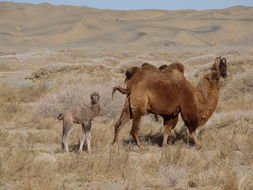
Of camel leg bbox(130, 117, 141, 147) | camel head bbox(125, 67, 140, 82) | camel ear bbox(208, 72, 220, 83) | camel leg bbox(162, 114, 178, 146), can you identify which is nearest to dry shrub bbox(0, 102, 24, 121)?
camel head bbox(125, 67, 140, 82)

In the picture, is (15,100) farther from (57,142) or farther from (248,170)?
(248,170)

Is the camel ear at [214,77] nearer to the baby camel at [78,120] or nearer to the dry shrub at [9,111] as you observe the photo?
the baby camel at [78,120]

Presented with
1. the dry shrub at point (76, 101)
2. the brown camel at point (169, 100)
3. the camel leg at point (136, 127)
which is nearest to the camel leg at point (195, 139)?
the brown camel at point (169, 100)

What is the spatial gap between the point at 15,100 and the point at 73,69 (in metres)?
7.99

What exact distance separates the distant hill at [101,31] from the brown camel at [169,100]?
88.3 metres

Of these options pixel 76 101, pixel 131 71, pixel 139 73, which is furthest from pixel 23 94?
pixel 139 73

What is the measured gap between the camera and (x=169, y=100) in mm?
9758

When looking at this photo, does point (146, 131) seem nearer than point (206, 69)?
Yes

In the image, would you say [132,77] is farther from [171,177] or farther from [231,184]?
[231,184]

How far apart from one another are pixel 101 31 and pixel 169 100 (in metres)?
122

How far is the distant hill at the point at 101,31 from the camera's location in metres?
111

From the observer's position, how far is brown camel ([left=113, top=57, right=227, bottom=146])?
31.9 feet

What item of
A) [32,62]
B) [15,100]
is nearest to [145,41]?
[32,62]

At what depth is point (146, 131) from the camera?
1214cm
